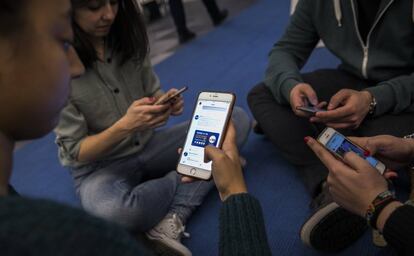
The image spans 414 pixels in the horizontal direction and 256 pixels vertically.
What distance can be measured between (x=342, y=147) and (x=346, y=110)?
172mm

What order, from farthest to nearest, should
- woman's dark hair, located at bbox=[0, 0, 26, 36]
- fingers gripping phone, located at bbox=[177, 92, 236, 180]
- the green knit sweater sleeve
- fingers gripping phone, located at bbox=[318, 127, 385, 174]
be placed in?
fingers gripping phone, located at bbox=[177, 92, 236, 180], fingers gripping phone, located at bbox=[318, 127, 385, 174], the green knit sweater sleeve, woman's dark hair, located at bbox=[0, 0, 26, 36]

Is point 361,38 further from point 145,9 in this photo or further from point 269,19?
point 145,9

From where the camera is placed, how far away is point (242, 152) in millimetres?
1349

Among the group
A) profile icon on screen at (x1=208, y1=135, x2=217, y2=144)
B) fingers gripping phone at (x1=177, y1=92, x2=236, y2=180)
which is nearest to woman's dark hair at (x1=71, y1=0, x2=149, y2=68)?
fingers gripping phone at (x1=177, y1=92, x2=236, y2=180)

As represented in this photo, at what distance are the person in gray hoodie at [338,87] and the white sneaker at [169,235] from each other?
0.31m

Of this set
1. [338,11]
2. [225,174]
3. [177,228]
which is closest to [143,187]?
[177,228]

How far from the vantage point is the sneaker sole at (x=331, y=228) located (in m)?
0.81

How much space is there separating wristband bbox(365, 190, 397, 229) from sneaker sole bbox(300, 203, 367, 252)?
6.4 inches

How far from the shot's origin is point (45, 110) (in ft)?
1.35

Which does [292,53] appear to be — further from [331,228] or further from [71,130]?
[71,130]

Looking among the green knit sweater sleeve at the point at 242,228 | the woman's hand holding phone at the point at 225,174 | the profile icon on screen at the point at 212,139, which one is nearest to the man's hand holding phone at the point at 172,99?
the profile icon on screen at the point at 212,139

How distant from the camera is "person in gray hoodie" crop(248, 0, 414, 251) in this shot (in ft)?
2.92

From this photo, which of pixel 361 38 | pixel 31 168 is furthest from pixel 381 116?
Result: pixel 31 168

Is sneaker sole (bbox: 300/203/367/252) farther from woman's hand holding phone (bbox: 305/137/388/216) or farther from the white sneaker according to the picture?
the white sneaker
